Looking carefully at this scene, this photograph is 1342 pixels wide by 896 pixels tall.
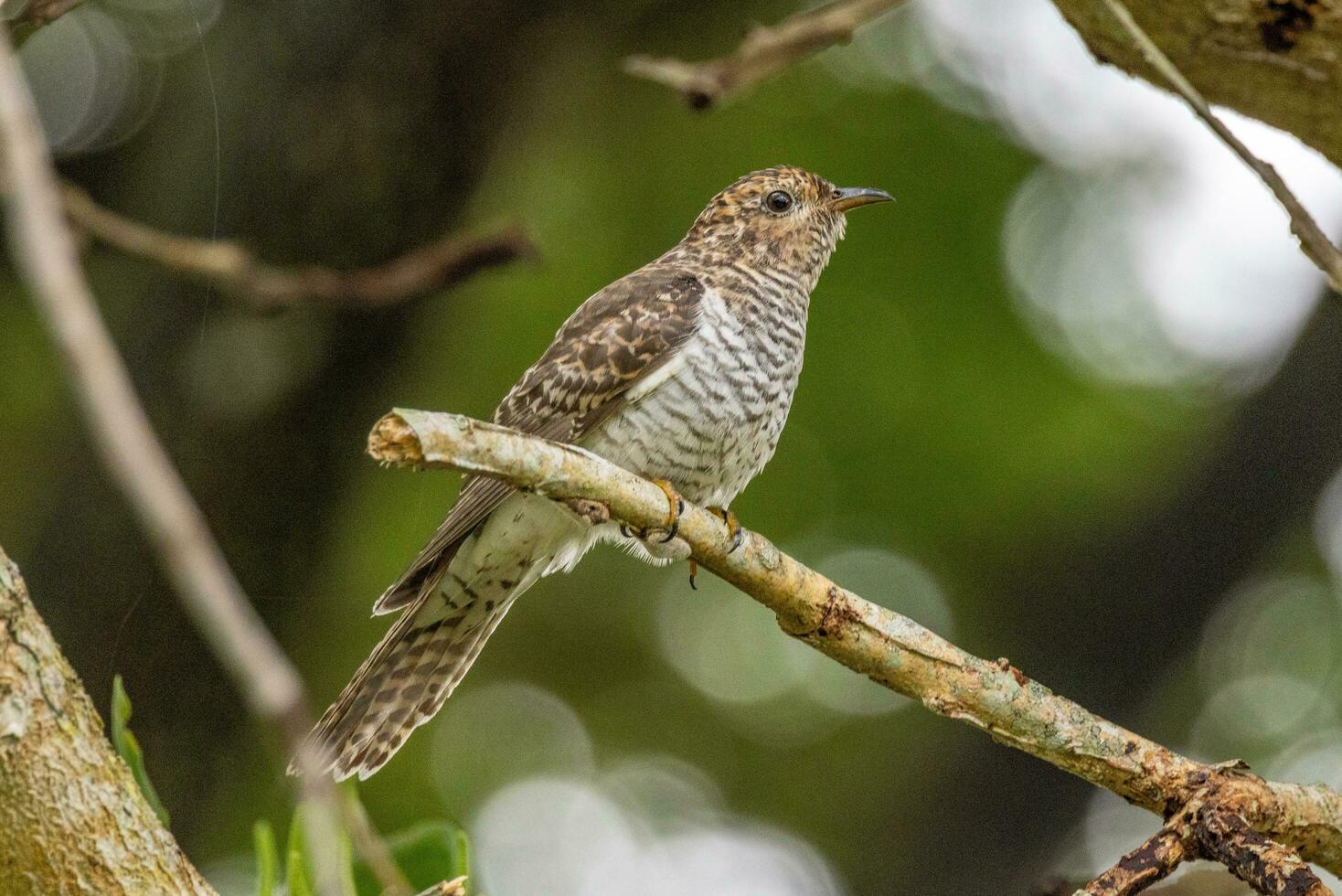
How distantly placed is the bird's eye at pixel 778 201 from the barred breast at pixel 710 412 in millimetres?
445

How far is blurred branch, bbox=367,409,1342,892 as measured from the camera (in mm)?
2129

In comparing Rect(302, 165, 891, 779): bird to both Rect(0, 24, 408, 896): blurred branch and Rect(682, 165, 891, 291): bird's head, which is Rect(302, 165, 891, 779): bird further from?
Rect(0, 24, 408, 896): blurred branch

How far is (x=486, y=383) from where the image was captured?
469cm

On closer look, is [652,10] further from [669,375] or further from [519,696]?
[519,696]

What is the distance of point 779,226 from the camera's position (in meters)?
3.60

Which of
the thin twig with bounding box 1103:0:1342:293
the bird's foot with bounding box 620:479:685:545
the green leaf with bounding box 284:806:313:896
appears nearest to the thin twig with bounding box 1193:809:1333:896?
the thin twig with bounding box 1103:0:1342:293

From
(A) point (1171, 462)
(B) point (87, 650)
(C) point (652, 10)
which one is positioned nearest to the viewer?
(B) point (87, 650)

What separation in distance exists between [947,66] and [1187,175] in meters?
0.86

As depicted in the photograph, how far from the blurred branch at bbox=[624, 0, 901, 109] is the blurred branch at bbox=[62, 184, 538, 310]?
47 centimetres

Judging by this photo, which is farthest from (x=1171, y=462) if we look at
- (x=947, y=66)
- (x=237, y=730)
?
(x=237, y=730)

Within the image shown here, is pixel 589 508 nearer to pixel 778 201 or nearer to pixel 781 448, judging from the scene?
pixel 778 201

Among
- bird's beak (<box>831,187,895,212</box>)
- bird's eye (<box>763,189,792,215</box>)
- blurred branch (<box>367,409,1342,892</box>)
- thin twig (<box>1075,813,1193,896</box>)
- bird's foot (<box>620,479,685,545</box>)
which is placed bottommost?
thin twig (<box>1075,813,1193,896</box>)

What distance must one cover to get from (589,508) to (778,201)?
176 centimetres

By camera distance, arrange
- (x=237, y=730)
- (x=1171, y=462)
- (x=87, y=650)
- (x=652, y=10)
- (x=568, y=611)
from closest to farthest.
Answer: (x=87, y=650), (x=237, y=730), (x=652, y=10), (x=1171, y=462), (x=568, y=611)
